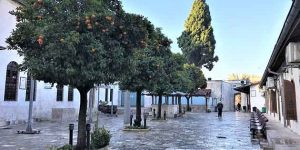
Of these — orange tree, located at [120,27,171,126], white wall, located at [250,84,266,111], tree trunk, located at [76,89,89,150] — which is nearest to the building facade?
orange tree, located at [120,27,171,126]

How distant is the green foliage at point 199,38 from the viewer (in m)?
49.4

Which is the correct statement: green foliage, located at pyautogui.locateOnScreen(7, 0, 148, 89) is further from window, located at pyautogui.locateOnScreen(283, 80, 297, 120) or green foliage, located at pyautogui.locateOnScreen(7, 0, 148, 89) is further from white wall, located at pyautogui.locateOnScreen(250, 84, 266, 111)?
white wall, located at pyautogui.locateOnScreen(250, 84, 266, 111)

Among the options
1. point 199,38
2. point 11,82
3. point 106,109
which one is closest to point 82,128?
point 11,82

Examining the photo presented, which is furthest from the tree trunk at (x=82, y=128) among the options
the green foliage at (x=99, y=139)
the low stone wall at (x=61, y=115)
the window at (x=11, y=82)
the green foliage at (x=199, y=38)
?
the green foliage at (x=199, y=38)

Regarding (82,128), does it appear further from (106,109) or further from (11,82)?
(106,109)

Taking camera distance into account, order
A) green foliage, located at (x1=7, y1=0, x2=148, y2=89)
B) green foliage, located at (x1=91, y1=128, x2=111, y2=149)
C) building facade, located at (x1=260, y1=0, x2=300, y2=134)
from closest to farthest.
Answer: building facade, located at (x1=260, y1=0, x2=300, y2=134) < green foliage, located at (x1=7, y1=0, x2=148, y2=89) < green foliage, located at (x1=91, y1=128, x2=111, y2=149)

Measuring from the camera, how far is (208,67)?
168 ft

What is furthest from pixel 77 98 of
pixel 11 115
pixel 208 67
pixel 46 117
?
pixel 208 67

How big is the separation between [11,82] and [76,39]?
14278mm

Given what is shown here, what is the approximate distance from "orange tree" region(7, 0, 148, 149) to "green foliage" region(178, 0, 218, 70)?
4158cm

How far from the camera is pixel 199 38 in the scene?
4984 centimetres

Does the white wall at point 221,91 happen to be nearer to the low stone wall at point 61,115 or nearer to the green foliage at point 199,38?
the green foliage at point 199,38

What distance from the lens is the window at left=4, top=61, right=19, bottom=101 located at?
1931cm

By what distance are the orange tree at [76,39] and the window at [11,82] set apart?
12110 mm
